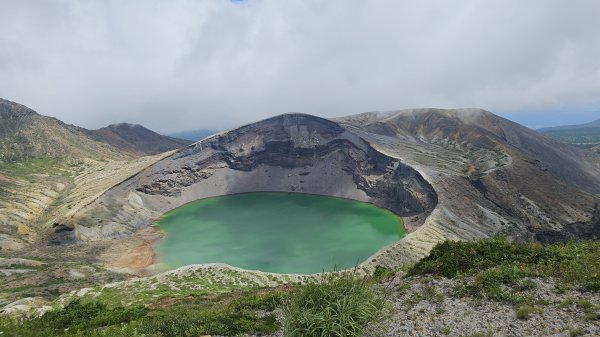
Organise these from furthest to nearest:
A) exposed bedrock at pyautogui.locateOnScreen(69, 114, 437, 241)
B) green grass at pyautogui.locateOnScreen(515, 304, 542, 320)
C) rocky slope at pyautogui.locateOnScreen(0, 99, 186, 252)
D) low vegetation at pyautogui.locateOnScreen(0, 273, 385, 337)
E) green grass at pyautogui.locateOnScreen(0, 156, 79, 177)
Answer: green grass at pyautogui.locateOnScreen(0, 156, 79, 177), exposed bedrock at pyautogui.locateOnScreen(69, 114, 437, 241), rocky slope at pyautogui.locateOnScreen(0, 99, 186, 252), green grass at pyautogui.locateOnScreen(515, 304, 542, 320), low vegetation at pyautogui.locateOnScreen(0, 273, 385, 337)

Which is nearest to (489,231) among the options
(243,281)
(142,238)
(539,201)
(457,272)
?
(539,201)

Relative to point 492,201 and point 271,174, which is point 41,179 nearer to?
point 271,174

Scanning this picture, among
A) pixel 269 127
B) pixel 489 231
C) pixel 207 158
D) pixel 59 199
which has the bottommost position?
pixel 489 231

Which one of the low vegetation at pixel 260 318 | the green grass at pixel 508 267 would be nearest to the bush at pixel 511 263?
the green grass at pixel 508 267

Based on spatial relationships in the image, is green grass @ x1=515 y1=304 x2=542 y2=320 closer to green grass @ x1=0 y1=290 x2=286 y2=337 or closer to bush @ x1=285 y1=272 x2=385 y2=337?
bush @ x1=285 y1=272 x2=385 y2=337

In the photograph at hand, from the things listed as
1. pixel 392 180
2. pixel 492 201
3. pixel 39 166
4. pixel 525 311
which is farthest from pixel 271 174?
pixel 525 311

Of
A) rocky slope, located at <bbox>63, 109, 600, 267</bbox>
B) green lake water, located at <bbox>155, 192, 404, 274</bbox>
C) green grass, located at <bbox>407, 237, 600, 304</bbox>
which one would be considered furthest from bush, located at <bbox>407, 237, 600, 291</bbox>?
rocky slope, located at <bbox>63, 109, 600, 267</bbox>

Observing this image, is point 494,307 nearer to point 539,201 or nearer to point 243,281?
point 243,281
